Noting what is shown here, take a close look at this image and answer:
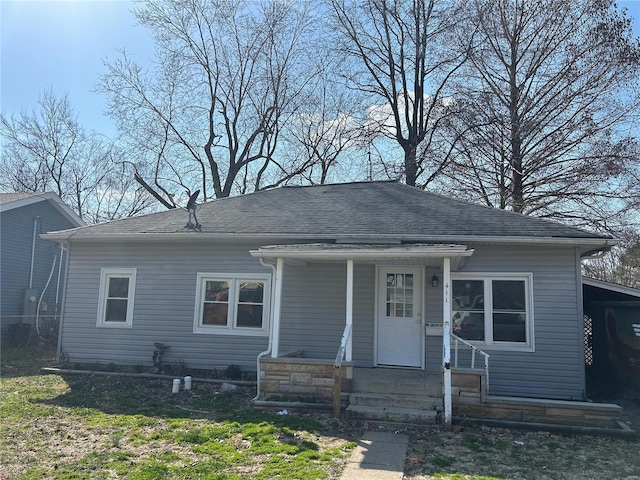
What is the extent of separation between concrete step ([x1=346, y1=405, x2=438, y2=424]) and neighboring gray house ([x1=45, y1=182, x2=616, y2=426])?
66 centimetres

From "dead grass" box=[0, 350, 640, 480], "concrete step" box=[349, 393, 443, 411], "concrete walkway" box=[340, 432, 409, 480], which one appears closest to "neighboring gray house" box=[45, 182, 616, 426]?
"concrete step" box=[349, 393, 443, 411]

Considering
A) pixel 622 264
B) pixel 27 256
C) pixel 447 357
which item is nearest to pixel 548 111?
pixel 622 264

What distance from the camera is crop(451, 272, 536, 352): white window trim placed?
8156 millimetres

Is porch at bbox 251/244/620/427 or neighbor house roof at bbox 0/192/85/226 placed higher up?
neighbor house roof at bbox 0/192/85/226

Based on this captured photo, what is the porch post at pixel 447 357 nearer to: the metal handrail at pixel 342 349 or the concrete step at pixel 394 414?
the concrete step at pixel 394 414

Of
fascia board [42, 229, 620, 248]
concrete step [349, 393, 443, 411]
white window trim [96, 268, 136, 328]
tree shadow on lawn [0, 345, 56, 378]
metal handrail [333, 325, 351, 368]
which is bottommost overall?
tree shadow on lawn [0, 345, 56, 378]

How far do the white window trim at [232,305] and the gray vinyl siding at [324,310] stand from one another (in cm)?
39

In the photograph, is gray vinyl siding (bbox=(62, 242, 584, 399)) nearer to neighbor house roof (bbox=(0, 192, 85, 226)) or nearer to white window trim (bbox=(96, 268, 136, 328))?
white window trim (bbox=(96, 268, 136, 328))

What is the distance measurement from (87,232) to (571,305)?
972 cm

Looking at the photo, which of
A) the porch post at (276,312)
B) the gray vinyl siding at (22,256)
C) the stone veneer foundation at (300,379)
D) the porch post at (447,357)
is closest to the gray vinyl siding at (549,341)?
the porch post at (447,357)

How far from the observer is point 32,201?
51.6 feet

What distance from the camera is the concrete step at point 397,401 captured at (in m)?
6.53

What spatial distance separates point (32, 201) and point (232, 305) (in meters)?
10.6

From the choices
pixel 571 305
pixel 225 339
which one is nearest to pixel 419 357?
pixel 571 305
